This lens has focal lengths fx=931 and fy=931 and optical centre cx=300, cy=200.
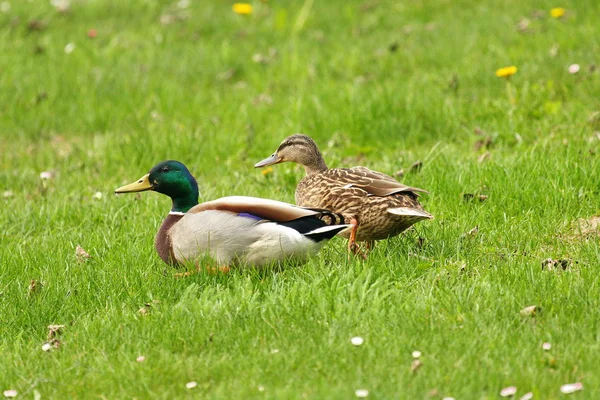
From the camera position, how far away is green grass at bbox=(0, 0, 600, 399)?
4195 mm

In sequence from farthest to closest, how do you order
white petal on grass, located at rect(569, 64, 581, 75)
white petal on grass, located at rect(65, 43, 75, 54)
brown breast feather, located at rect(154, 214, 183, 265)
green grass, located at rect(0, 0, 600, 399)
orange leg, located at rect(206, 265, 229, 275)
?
white petal on grass, located at rect(65, 43, 75, 54), white petal on grass, located at rect(569, 64, 581, 75), brown breast feather, located at rect(154, 214, 183, 265), orange leg, located at rect(206, 265, 229, 275), green grass, located at rect(0, 0, 600, 399)

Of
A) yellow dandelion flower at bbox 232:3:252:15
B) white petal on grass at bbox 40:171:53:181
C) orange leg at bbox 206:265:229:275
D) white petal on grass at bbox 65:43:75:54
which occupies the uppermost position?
orange leg at bbox 206:265:229:275

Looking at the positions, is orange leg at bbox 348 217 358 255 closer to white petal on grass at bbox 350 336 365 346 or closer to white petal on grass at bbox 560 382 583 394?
white petal on grass at bbox 350 336 365 346

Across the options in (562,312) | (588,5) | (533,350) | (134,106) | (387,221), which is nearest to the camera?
(533,350)

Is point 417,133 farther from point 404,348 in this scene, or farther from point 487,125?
point 404,348

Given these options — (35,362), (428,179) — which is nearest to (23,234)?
(35,362)

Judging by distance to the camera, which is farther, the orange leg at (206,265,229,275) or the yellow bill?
the yellow bill

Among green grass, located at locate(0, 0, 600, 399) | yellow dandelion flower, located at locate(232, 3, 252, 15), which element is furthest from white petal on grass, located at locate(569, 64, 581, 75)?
yellow dandelion flower, located at locate(232, 3, 252, 15)

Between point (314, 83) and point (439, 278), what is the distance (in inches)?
206

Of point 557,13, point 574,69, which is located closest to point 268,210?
point 574,69

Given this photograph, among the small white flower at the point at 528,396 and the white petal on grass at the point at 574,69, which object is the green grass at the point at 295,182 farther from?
the white petal on grass at the point at 574,69

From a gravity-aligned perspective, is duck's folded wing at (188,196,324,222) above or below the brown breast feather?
above

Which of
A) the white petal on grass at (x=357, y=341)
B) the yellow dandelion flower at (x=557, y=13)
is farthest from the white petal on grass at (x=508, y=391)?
the yellow dandelion flower at (x=557, y=13)

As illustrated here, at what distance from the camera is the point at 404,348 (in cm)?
418
